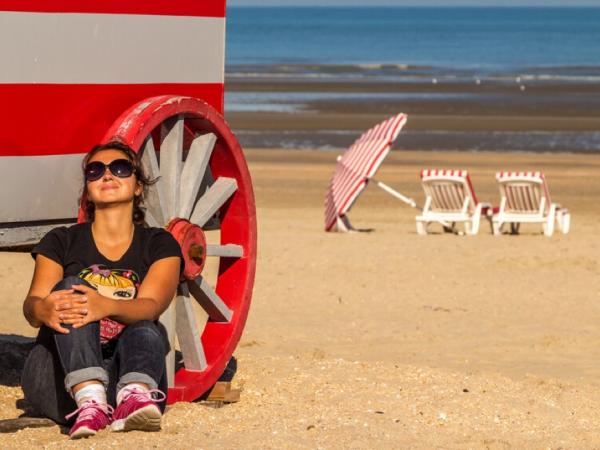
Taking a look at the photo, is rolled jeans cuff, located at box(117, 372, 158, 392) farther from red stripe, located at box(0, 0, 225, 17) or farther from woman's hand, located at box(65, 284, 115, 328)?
red stripe, located at box(0, 0, 225, 17)

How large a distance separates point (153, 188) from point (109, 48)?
584 mm

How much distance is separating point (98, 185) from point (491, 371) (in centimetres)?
283

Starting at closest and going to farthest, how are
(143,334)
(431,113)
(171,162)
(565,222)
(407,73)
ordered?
(143,334) → (171,162) → (565,222) → (431,113) → (407,73)

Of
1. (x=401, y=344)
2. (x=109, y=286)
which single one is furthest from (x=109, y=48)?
(x=401, y=344)

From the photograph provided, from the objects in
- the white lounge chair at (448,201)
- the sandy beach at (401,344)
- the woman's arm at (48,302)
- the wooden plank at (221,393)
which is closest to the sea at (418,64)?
the white lounge chair at (448,201)

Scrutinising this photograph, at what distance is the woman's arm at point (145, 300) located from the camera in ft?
16.2

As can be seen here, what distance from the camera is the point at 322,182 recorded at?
1809cm

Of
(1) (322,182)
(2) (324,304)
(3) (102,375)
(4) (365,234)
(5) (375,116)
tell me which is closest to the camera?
(3) (102,375)

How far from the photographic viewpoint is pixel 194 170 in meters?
5.77

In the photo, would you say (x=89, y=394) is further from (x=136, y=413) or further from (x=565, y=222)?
(x=565, y=222)

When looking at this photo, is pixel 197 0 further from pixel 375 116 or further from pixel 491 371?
pixel 375 116

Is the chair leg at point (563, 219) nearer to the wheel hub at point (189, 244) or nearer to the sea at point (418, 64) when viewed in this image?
the wheel hub at point (189, 244)

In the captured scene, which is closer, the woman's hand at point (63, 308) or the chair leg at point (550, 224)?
the woman's hand at point (63, 308)

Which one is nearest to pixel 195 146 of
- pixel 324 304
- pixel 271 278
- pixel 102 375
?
pixel 102 375
